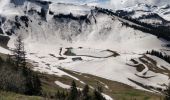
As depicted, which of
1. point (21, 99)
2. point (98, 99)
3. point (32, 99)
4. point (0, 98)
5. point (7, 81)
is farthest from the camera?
point (98, 99)

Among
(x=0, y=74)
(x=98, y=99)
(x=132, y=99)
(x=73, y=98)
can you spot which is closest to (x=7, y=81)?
(x=0, y=74)

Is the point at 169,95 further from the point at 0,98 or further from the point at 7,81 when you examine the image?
the point at 0,98

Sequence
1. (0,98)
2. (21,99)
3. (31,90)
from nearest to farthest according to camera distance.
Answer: (0,98), (21,99), (31,90)

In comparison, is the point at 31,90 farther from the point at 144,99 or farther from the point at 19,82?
the point at 144,99

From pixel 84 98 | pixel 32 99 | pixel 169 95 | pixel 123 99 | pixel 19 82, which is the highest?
pixel 32 99

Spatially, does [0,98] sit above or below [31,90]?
above

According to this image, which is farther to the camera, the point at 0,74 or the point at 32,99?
the point at 0,74

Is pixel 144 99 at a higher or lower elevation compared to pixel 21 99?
lower

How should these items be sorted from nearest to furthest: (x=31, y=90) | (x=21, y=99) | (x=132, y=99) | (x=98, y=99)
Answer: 1. (x=21, y=99)
2. (x=31, y=90)
3. (x=98, y=99)
4. (x=132, y=99)

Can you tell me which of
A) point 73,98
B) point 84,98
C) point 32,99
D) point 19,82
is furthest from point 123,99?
point 32,99
